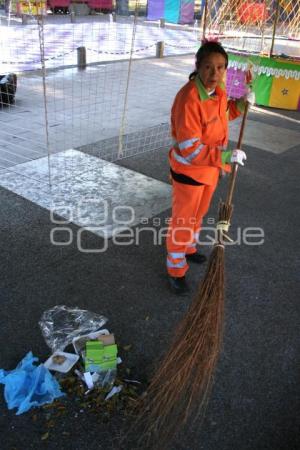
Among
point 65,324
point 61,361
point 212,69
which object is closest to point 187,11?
point 212,69

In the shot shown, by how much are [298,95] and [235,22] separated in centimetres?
252

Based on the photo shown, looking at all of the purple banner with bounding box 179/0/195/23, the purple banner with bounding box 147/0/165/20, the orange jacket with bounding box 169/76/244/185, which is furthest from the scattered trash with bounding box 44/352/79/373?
the purple banner with bounding box 147/0/165/20

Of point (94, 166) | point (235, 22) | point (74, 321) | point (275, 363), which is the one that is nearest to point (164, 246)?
point (74, 321)

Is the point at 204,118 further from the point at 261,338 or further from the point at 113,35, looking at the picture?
the point at 113,35

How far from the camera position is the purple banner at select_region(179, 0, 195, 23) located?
18.8 m

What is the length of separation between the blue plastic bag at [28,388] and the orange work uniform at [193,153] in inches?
43.6

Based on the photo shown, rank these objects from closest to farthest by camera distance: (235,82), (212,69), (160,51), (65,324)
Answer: (212,69), (65,324), (235,82), (160,51)

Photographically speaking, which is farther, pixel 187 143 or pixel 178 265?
pixel 178 265

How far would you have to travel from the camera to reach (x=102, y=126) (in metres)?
6.11

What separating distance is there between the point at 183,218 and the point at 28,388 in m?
1.31

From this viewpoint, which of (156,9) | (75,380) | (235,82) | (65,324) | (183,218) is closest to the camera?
(75,380)

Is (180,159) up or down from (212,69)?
down

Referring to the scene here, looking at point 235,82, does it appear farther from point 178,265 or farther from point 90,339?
point 90,339

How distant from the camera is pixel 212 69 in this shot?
7.65ft
